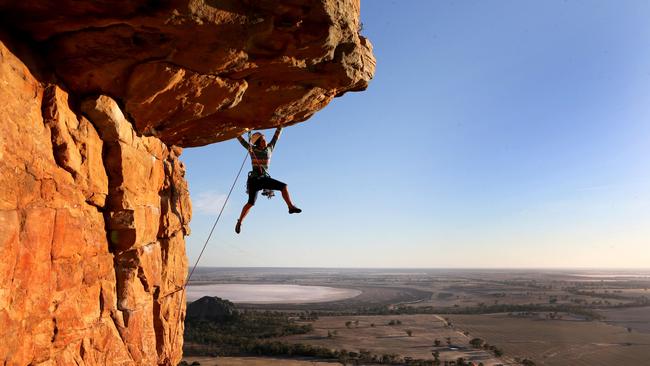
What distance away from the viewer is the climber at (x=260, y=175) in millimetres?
9227

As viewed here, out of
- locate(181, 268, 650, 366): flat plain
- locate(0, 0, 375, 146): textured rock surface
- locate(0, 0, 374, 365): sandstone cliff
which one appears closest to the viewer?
locate(0, 0, 374, 365): sandstone cliff

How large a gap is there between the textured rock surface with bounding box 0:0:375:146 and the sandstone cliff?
0.02 meters

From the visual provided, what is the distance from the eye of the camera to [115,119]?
604cm

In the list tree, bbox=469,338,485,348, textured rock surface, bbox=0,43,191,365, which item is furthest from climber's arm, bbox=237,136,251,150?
tree, bbox=469,338,485,348

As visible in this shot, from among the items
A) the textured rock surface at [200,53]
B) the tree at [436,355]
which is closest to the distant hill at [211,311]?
the tree at [436,355]

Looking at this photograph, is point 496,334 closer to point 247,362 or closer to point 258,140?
point 247,362

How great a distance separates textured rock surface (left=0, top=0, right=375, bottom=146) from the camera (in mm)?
4834

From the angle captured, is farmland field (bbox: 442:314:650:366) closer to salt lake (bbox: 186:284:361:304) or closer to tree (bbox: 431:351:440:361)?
tree (bbox: 431:351:440:361)

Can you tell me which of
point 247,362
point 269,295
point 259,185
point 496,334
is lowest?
point 269,295

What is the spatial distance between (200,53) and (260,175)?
4104 millimetres

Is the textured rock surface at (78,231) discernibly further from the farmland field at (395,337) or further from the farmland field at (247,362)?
the farmland field at (395,337)

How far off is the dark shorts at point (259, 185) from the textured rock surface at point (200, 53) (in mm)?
1852

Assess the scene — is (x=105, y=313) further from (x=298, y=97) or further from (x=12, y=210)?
(x=298, y=97)

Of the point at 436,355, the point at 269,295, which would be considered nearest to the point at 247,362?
the point at 436,355
